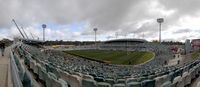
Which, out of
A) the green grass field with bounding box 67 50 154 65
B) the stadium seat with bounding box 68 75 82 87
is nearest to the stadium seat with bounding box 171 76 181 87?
the stadium seat with bounding box 68 75 82 87

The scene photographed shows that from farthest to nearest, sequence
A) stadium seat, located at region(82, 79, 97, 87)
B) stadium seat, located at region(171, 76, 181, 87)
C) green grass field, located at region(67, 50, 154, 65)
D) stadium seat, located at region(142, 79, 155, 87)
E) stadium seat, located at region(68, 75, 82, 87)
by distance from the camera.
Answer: green grass field, located at region(67, 50, 154, 65)
stadium seat, located at region(68, 75, 82, 87)
stadium seat, located at region(82, 79, 97, 87)
stadium seat, located at region(171, 76, 181, 87)
stadium seat, located at region(142, 79, 155, 87)

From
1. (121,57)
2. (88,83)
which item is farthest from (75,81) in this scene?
(121,57)

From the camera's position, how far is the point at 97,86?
10.5 metres

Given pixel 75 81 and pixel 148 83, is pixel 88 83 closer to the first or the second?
pixel 75 81

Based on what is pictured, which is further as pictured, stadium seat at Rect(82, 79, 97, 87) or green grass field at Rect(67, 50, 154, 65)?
green grass field at Rect(67, 50, 154, 65)

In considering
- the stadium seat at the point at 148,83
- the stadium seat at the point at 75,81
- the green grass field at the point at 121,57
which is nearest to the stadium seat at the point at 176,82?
the stadium seat at the point at 148,83

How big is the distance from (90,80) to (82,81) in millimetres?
346

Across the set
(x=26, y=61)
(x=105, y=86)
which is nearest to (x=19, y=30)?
(x=26, y=61)

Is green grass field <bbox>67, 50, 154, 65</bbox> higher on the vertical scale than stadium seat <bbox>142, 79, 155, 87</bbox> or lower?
lower

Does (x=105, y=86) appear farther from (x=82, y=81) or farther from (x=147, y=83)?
(x=147, y=83)

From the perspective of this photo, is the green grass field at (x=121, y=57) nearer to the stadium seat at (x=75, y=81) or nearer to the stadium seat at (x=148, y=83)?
the stadium seat at (x=75, y=81)

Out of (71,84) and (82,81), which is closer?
(82,81)

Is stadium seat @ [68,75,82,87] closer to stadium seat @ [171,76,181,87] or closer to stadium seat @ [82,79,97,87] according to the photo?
stadium seat @ [82,79,97,87]

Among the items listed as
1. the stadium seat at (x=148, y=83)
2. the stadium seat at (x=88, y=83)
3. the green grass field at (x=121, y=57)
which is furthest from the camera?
the green grass field at (x=121, y=57)
